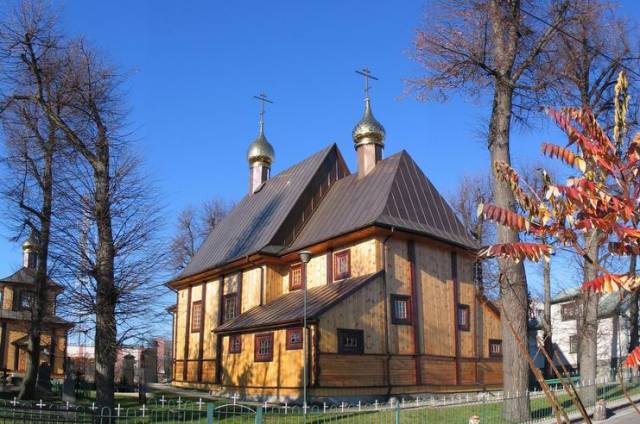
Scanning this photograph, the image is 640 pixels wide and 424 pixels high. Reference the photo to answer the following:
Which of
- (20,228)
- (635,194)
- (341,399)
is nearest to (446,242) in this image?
(341,399)

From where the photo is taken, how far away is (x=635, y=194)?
3.52 meters

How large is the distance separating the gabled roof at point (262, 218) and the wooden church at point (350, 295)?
0.12 meters

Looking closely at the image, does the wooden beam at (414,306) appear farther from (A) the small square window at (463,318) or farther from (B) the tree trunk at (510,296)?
(B) the tree trunk at (510,296)

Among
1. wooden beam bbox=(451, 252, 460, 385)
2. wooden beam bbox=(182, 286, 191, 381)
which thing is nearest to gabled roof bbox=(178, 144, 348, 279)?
wooden beam bbox=(182, 286, 191, 381)

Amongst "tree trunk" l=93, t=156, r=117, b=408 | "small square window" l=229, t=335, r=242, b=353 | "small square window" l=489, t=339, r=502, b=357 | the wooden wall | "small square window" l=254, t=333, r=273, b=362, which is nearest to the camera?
"tree trunk" l=93, t=156, r=117, b=408

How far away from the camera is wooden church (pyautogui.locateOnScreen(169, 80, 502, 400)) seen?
1920 cm

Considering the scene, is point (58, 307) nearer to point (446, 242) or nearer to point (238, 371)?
point (238, 371)

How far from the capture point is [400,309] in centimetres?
2047

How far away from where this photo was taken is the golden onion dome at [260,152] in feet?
112

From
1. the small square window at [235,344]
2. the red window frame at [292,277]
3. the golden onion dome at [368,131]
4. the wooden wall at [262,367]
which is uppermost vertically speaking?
the golden onion dome at [368,131]

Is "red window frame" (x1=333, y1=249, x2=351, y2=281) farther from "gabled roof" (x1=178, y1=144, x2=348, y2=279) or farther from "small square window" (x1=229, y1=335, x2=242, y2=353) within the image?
"small square window" (x1=229, y1=335, x2=242, y2=353)

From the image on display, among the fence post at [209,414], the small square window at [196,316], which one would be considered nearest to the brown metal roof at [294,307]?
the small square window at [196,316]

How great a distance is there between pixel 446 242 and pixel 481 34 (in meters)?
9.12

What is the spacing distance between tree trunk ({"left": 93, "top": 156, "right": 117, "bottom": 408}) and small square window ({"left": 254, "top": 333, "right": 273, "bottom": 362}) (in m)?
8.32
